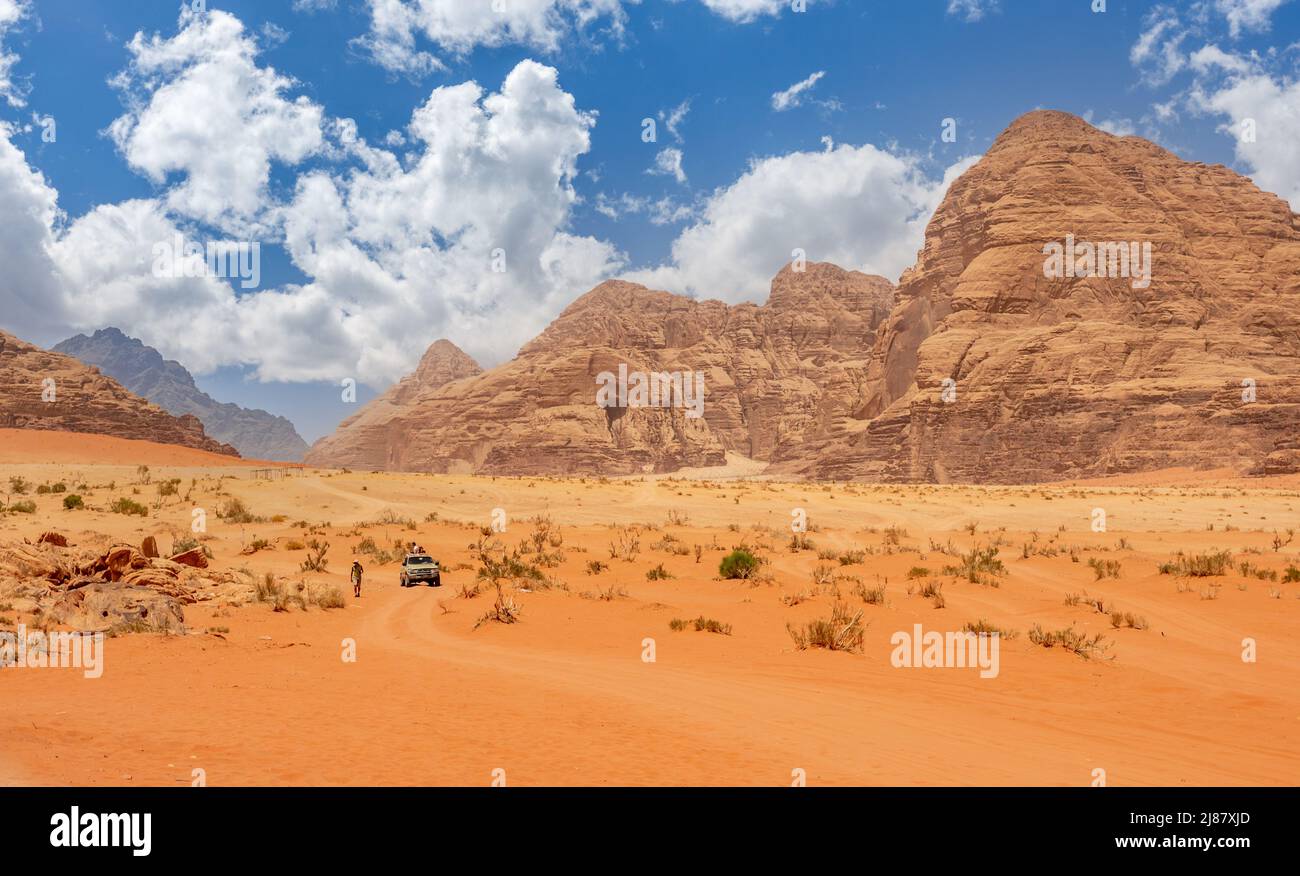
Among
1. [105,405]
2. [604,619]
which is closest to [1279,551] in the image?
[604,619]

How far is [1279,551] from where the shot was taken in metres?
24.0

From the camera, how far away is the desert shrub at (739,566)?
2039 centimetres

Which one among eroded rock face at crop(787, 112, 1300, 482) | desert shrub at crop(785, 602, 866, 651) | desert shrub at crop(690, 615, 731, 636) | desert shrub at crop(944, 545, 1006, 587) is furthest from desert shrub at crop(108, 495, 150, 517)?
eroded rock face at crop(787, 112, 1300, 482)

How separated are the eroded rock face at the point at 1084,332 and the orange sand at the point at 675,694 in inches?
2613

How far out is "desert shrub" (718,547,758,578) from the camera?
66.9 ft

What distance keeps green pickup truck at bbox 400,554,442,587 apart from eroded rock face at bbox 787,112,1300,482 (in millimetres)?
72462

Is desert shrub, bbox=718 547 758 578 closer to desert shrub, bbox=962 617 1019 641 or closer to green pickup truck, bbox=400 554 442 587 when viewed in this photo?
desert shrub, bbox=962 617 1019 641

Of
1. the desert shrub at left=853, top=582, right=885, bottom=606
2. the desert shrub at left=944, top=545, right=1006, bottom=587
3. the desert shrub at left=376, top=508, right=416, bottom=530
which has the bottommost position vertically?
the desert shrub at left=853, top=582, right=885, bottom=606

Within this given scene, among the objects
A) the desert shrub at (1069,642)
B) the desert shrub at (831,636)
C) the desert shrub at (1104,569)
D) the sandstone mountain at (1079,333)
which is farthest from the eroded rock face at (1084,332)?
the desert shrub at (831,636)

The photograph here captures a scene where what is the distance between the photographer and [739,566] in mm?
20578

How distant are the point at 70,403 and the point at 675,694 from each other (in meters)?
104

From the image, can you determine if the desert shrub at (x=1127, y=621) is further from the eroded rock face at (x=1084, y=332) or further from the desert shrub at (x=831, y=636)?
the eroded rock face at (x=1084, y=332)
